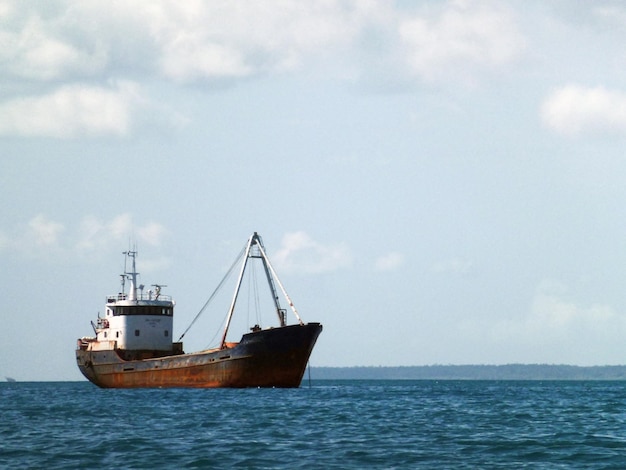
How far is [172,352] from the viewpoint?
8462 cm

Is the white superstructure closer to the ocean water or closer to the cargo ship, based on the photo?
the cargo ship


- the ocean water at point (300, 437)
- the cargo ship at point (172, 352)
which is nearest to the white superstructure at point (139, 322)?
the cargo ship at point (172, 352)

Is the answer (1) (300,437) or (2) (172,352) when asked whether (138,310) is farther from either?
(1) (300,437)

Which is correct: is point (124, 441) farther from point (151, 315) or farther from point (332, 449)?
point (151, 315)

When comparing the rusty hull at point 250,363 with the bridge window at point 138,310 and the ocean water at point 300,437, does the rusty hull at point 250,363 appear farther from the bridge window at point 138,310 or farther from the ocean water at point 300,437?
the ocean water at point 300,437

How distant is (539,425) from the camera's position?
4447cm

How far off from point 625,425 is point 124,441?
952 inches

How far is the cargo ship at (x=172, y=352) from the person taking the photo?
235 ft

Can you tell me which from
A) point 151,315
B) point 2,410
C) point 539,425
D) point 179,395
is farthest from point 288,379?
point 539,425

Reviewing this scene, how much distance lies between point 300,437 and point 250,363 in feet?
117

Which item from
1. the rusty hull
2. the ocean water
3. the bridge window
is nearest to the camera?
the ocean water

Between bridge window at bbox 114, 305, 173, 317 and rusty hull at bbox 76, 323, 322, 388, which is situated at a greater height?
bridge window at bbox 114, 305, 173, 317

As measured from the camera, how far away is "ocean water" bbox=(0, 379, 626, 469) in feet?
96.7

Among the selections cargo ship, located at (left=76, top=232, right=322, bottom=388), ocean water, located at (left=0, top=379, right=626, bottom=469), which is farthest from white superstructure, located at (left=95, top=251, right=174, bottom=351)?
ocean water, located at (left=0, top=379, right=626, bottom=469)
